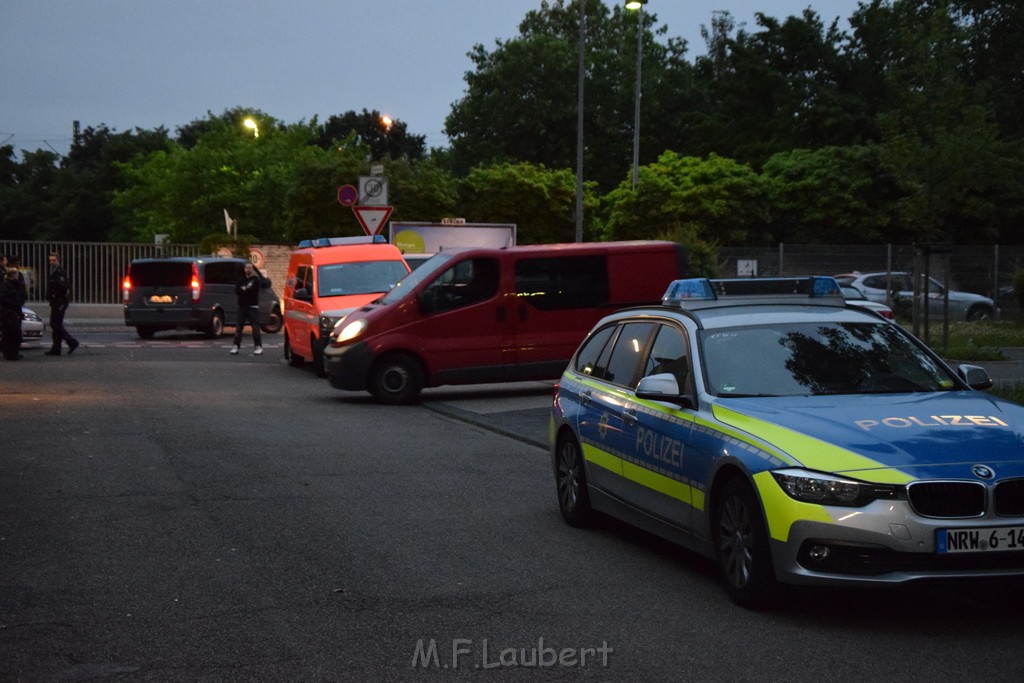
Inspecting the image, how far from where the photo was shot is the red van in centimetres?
1948

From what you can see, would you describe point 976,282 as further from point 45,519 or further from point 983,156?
point 45,519

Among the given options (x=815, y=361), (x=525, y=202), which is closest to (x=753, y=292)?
(x=815, y=361)

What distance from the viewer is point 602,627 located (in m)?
6.62

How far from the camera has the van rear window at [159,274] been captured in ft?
117

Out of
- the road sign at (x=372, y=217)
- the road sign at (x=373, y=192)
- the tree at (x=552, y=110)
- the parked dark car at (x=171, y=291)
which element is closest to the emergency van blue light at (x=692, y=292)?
the road sign at (x=372, y=217)

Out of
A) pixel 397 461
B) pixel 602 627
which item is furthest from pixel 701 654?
pixel 397 461

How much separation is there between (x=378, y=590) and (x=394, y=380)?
12.1 metres

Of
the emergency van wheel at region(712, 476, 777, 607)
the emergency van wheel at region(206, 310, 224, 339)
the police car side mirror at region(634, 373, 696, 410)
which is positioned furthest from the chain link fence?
the emergency van wheel at region(712, 476, 777, 607)

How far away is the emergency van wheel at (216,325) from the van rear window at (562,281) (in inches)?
727

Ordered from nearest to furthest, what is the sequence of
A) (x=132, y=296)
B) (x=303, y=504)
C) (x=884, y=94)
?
(x=303, y=504) < (x=132, y=296) < (x=884, y=94)

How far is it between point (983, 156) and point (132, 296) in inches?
781

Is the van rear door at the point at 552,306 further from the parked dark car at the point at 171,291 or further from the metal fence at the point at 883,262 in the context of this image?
the metal fence at the point at 883,262

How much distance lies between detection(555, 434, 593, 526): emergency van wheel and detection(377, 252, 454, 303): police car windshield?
9867mm

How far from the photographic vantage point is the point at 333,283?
24.5m
